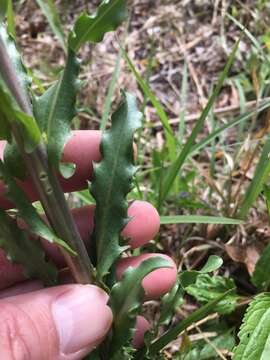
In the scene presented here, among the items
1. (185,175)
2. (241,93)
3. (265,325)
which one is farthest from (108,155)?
(241,93)

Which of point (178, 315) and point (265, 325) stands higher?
point (265, 325)

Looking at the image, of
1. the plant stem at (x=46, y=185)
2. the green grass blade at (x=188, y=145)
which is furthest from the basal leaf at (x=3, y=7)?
the green grass blade at (x=188, y=145)

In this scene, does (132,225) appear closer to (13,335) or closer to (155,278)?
(155,278)

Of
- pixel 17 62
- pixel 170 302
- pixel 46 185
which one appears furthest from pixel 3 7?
pixel 170 302

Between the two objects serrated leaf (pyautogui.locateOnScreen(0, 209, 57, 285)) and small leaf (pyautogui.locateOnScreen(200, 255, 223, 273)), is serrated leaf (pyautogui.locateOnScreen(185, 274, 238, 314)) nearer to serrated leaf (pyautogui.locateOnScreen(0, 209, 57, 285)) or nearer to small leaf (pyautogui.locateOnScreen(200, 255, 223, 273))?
small leaf (pyautogui.locateOnScreen(200, 255, 223, 273))

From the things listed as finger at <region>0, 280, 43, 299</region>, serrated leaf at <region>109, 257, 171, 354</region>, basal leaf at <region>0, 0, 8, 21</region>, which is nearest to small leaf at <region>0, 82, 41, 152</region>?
basal leaf at <region>0, 0, 8, 21</region>

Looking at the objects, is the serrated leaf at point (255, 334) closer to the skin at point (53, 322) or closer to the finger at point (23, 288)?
the skin at point (53, 322)

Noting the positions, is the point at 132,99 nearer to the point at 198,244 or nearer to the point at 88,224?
the point at 88,224

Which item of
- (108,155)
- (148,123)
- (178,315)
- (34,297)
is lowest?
(178,315)
